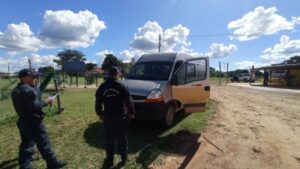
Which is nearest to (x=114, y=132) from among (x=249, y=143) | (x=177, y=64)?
(x=249, y=143)

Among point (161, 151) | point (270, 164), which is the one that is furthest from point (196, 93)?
point (270, 164)

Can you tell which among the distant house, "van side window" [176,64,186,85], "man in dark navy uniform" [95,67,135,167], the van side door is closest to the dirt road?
the van side door

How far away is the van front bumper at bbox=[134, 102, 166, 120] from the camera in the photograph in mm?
7418

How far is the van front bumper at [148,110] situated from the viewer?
24.3 feet

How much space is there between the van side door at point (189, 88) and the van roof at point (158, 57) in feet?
1.45

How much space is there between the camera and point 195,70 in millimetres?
9297

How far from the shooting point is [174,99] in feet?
27.1

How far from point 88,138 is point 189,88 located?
10.8 ft

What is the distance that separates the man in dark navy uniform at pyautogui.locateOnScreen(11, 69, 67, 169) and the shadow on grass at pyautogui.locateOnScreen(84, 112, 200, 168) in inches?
71.6

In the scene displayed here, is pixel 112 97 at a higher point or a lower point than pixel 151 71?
lower

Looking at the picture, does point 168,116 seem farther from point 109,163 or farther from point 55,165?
point 55,165

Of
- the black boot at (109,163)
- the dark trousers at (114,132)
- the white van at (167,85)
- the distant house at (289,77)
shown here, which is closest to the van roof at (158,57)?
the white van at (167,85)

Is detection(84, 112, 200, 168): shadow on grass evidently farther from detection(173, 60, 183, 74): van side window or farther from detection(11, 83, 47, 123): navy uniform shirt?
detection(11, 83, 47, 123): navy uniform shirt

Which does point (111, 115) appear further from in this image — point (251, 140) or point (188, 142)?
point (251, 140)
